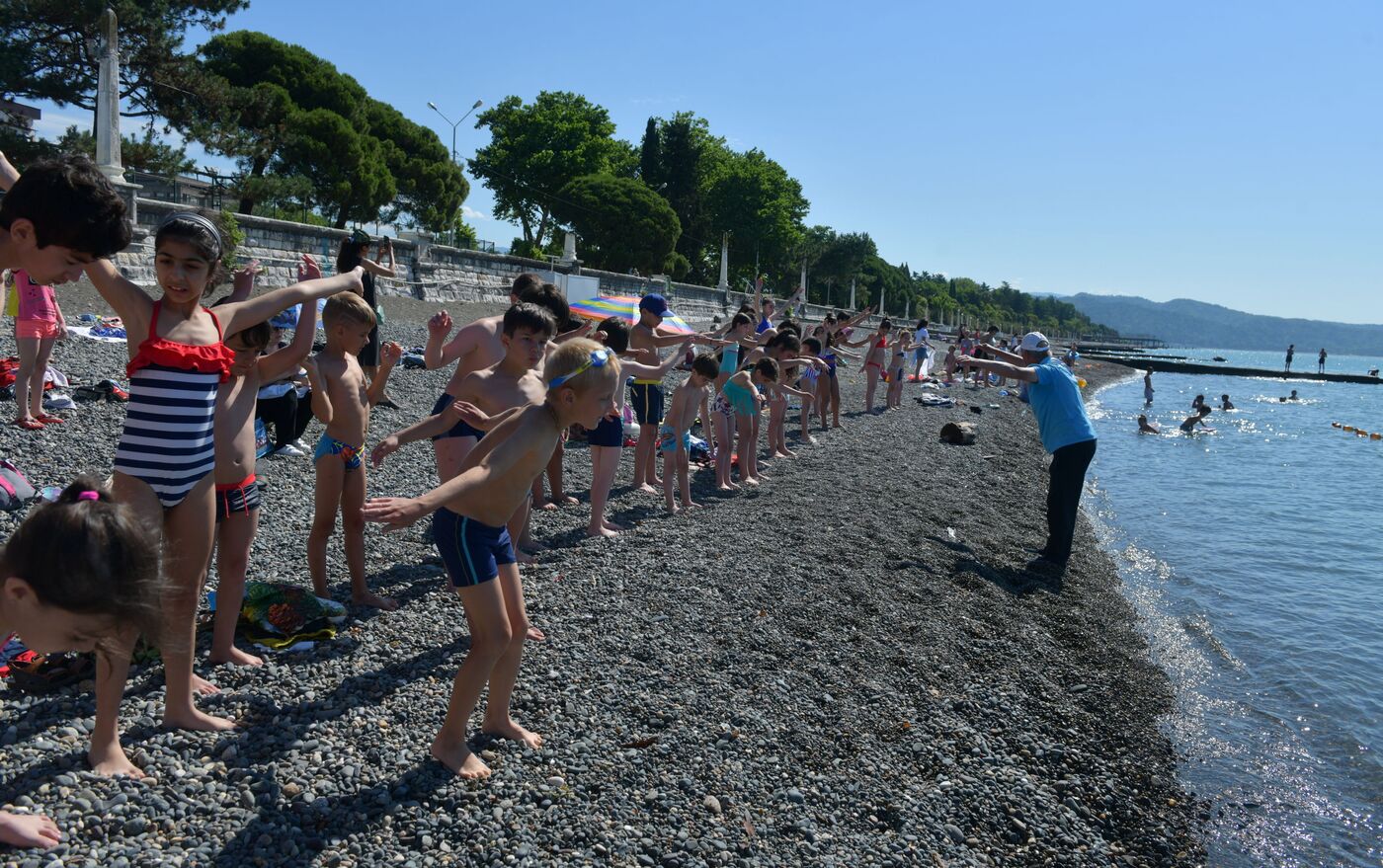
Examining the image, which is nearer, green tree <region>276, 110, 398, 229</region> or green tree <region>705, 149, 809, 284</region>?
green tree <region>276, 110, 398, 229</region>

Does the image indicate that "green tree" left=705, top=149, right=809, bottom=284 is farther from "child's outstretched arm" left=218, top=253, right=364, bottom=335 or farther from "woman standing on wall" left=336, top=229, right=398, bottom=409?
"child's outstretched arm" left=218, top=253, right=364, bottom=335

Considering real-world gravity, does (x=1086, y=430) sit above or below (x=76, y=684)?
above

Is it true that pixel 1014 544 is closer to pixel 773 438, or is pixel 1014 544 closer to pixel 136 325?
pixel 773 438

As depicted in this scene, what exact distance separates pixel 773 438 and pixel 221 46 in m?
34.7

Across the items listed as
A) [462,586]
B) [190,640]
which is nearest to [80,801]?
[190,640]

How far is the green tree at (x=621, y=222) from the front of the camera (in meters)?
52.8

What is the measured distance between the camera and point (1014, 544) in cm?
988

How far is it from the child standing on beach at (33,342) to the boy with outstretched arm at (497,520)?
6316 millimetres

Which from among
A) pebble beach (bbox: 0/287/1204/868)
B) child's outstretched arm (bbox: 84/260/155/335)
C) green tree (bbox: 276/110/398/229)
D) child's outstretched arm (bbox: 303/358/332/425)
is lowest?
pebble beach (bbox: 0/287/1204/868)

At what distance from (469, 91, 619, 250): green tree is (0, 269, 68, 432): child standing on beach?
174 ft

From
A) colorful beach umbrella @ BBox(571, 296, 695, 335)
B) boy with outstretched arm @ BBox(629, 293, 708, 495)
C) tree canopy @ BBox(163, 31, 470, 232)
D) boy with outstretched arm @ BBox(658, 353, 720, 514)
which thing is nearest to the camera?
boy with outstretched arm @ BBox(629, 293, 708, 495)

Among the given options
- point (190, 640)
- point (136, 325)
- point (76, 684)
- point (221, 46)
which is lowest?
point (76, 684)

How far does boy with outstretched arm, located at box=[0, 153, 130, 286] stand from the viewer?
272 centimetres

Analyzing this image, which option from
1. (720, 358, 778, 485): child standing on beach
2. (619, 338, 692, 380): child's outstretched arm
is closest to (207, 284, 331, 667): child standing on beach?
(619, 338, 692, 380): child's outstretched arm
